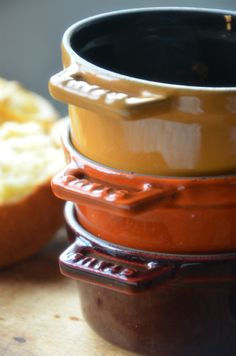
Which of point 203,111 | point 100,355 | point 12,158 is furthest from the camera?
point 12,158

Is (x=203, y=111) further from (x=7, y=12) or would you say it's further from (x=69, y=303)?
(x=7, y=12)

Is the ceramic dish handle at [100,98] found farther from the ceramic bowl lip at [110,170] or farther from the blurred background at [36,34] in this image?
the blurred background at [36,34]

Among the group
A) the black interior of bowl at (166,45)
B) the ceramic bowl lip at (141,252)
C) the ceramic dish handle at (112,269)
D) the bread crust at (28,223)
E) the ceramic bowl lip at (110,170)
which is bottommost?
the bread crust at (28,223)

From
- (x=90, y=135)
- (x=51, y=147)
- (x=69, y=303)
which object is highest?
(x=90, y=135)

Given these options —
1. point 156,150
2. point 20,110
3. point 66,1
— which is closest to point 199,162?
point 156,150

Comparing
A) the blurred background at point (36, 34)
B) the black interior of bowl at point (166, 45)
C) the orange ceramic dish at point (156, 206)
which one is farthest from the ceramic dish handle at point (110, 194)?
the blurred background at point (36, 34)

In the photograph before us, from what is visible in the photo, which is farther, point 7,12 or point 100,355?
point 7,12

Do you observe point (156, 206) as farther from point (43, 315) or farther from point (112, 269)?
point (43, 315)
